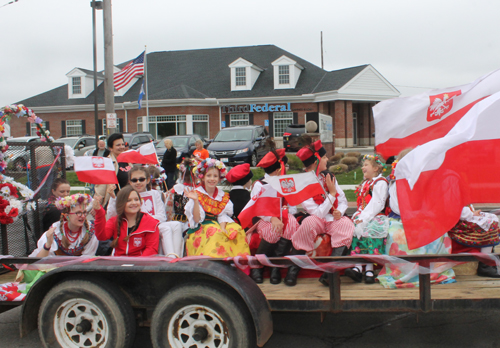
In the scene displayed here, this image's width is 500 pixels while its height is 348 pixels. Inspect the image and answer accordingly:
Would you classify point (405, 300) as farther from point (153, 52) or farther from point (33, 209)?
point (153, 52)

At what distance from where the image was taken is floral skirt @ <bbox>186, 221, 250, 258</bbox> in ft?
13.8

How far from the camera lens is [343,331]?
414 cm

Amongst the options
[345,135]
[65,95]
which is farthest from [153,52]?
[345,135]

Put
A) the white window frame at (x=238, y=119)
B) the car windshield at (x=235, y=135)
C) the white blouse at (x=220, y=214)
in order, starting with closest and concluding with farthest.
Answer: the white blouse at (x=220, y=214), the car windshield at (x=235, y=135), the white window frame at (x=238, y=119)

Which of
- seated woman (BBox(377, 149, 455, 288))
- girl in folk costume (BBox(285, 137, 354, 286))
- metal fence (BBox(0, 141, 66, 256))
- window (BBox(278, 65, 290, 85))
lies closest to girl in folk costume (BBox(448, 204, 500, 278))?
seated woman (BBox(377, 149, 455, 288))

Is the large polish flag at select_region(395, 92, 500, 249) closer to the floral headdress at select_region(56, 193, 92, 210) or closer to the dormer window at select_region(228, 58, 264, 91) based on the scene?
the floral headdress at select_region(56, 193, 92, 210)

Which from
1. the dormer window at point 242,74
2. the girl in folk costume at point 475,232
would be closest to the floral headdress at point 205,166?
the girl in folk costume at point 475,232

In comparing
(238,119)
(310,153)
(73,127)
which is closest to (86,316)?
(310,153)

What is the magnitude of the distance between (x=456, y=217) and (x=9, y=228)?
13.0ft

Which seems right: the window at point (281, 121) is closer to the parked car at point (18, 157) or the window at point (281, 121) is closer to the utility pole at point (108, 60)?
the utility pole at point (108, 60)

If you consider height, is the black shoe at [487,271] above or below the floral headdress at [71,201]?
below

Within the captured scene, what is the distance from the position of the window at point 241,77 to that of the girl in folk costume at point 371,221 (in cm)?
2958

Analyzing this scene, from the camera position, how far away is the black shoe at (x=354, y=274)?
12.4 feet

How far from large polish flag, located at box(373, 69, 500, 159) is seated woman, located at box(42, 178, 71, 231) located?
326cm
